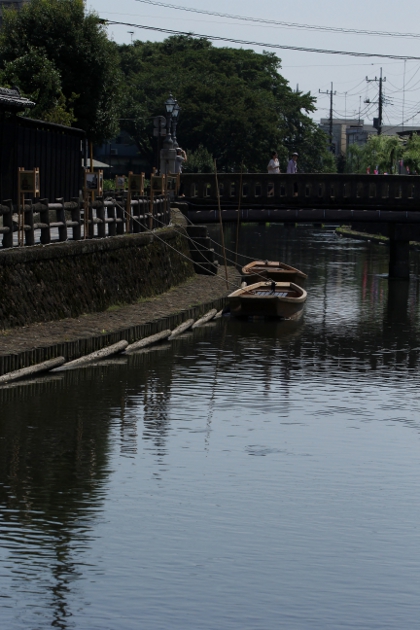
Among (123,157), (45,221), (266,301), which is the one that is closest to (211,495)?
(45,221)

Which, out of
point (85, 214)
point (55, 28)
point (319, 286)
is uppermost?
point (55, 28)

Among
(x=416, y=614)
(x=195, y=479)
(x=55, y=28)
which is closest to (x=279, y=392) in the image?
(x=195, y=479)

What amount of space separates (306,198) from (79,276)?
1901 centimetres

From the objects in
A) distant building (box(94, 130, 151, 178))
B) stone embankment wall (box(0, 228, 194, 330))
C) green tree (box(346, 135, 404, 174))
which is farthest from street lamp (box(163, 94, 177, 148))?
distant building (box(94, 130, 151, 178))

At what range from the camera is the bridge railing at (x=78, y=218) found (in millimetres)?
23344

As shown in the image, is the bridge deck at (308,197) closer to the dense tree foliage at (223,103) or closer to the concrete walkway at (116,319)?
the concrete walkway at (116,319)

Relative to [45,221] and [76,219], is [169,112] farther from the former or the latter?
[45,221]

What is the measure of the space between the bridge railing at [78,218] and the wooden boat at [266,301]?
10.2 feet

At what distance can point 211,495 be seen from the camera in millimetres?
13359

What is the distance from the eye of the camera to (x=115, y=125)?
2101 inches

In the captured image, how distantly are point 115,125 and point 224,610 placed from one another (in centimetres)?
4513

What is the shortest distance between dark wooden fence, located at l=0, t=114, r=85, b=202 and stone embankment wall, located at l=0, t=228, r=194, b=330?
133 inches

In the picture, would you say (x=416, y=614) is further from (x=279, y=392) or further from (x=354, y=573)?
(x=279, y=392)

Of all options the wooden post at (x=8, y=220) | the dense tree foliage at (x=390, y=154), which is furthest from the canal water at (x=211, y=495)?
the dense tree foliage at (x=390, y=154)
